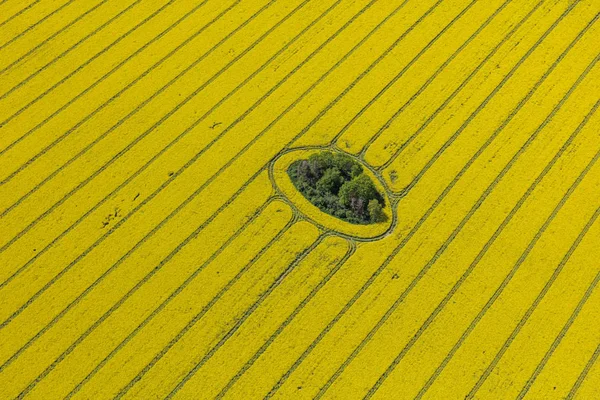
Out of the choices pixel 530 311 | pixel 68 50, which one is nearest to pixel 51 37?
pixel 68 50

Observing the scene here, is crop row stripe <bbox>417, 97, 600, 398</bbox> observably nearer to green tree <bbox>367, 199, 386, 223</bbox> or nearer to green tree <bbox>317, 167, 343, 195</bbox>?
green tree <bbox>367, 199, 386, 223</bbox>

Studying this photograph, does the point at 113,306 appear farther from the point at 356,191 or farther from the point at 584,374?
the point at 584,374

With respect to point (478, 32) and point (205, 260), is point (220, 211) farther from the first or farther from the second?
point (478, 32)

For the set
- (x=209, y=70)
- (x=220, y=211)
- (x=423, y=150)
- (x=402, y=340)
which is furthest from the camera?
(x=209, y=70)

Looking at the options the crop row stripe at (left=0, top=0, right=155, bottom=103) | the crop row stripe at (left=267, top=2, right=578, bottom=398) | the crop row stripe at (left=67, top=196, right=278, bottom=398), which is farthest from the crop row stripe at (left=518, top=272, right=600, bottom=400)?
the crop row stripe at (left=0, top=0, right=155, bottom=103)

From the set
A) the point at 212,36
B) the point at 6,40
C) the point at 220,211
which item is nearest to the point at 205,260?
the point at 220,211

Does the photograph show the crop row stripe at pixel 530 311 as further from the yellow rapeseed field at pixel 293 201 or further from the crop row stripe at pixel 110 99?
the crop row stripe at pixel 110 99
